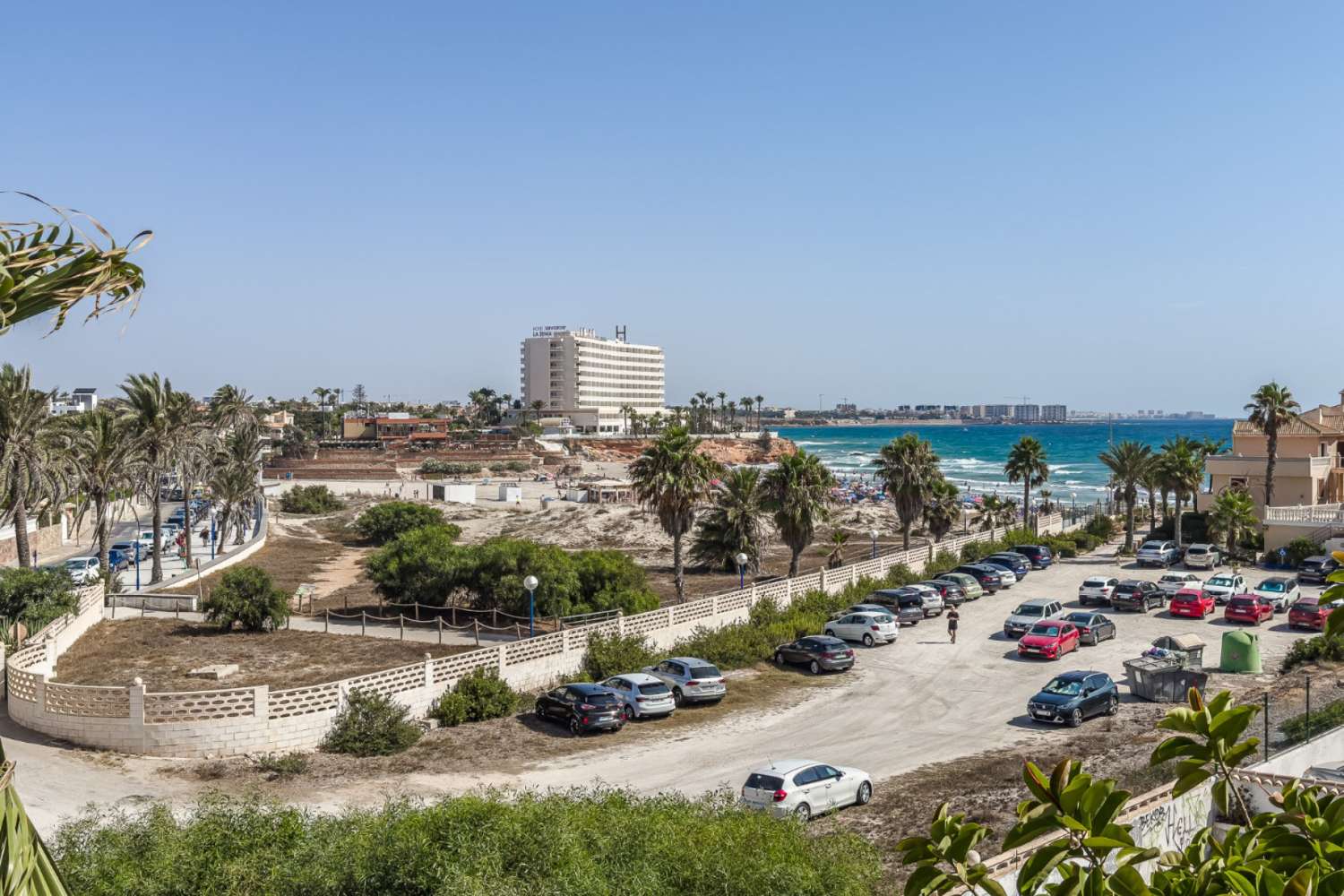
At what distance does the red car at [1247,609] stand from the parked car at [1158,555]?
38.6 feet

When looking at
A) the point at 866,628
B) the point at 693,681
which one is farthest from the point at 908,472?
the point at 693,681

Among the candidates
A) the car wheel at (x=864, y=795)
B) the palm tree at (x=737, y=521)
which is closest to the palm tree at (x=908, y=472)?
the palm tree at (x=737, y=521)

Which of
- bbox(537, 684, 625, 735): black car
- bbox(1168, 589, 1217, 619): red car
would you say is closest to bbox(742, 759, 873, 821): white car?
bbox(537, 684, 625, 735): black car

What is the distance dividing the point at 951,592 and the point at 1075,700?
1656 cm

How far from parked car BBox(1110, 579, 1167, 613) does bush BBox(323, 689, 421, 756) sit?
28533 mm

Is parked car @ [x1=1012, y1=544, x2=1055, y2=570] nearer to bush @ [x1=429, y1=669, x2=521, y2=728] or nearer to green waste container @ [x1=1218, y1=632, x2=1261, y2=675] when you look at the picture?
green waste container @ [x1=1218, y1=632, x2=1261, y2=675]

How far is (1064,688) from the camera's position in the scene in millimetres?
25875

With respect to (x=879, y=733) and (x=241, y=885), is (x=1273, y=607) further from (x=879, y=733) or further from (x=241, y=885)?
(x=241, y=885)

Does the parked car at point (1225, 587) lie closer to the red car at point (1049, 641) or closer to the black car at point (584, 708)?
the red car at point (1049, 641)

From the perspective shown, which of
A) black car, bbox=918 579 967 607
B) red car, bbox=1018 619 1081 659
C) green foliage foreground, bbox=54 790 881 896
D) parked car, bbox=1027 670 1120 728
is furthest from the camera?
black car, bbox=918 579 967 607

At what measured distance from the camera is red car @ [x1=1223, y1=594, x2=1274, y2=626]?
37188mm

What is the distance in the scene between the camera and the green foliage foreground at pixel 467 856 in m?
10.1

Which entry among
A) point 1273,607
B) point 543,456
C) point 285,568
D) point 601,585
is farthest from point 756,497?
point 543,456

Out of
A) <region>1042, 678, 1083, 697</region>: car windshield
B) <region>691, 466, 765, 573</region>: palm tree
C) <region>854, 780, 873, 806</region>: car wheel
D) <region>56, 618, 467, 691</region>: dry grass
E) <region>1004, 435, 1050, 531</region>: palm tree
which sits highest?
<region>1004, 435, 1050, 531</region>: palm tree
